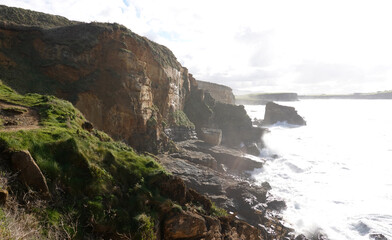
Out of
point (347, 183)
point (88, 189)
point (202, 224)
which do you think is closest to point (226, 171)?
point (347, 183)

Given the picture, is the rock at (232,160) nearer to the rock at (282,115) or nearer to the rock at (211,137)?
the rock at (211,137)

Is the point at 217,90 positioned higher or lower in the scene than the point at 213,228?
higher

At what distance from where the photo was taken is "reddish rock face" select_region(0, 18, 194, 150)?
1920 cm

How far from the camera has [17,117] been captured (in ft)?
30.5

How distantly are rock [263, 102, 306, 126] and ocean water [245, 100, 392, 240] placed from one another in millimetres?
6096

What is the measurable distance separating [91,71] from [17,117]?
44.6 ft

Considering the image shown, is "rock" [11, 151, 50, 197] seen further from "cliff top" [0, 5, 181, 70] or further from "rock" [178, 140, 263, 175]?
"rock" [178, 140, 263, 175]

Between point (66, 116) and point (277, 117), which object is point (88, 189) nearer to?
point (66, 116)

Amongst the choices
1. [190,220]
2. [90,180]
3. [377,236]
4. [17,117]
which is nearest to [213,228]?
[190,220]

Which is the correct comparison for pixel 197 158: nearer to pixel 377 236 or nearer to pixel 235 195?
pixel 235 195

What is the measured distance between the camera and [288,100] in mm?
130500

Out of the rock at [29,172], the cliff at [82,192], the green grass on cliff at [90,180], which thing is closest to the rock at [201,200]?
the cliff at [82,192]

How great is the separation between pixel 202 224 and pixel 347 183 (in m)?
25.7

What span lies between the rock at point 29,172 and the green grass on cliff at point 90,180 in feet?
0.86
